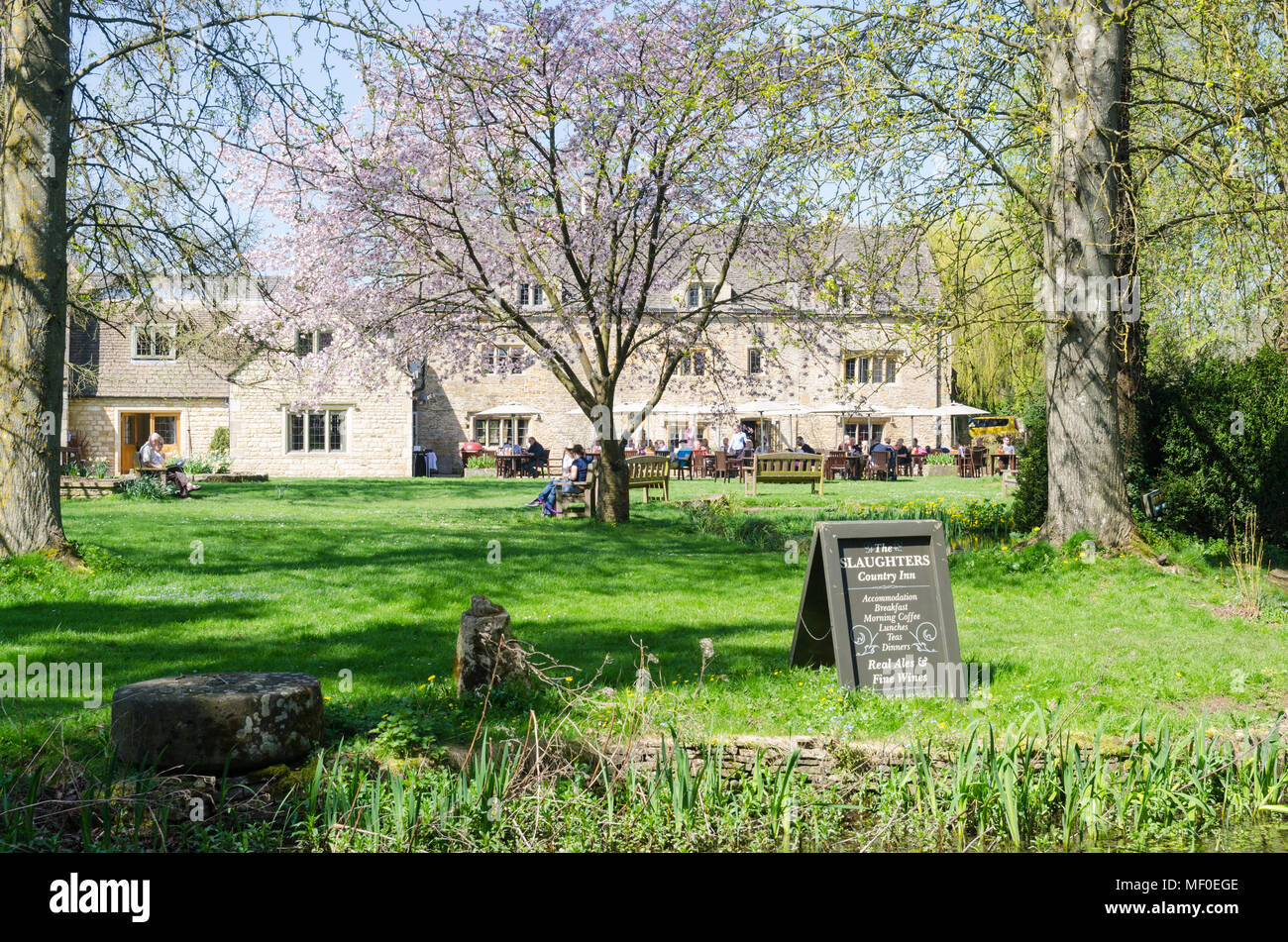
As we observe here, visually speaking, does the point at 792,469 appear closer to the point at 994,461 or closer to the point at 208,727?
Answer: the point at 994,461

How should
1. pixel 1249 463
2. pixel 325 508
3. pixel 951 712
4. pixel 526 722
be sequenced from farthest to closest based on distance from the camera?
pixel 325 508
pixel 1249 463
pixel 951 712
pixel 526 722

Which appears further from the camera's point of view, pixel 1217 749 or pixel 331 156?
pixel 331 156

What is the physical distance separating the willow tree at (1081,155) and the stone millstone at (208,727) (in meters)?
8.00

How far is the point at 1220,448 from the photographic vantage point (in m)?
11.8

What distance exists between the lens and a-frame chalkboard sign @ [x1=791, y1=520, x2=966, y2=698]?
5.81 metres

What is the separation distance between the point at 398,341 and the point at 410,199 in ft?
A: 9.06

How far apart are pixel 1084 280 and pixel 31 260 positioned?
34.1 feet

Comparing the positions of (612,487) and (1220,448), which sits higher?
(1220,448)

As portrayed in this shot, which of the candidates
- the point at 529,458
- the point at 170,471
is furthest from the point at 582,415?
the point at 170,471

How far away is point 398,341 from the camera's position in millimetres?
17281

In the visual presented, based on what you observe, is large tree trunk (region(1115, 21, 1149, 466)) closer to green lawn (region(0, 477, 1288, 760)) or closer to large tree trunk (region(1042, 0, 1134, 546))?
large tree trunk (region(1042, 0, 1134, 546))

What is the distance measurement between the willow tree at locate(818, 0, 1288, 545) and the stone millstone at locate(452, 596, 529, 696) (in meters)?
6.70
